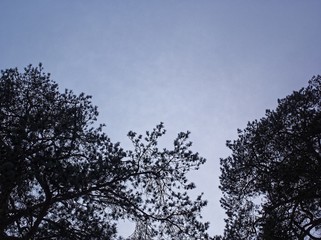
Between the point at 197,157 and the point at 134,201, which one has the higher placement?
the point at 197,157

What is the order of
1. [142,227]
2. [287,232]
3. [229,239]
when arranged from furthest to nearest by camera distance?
[229,239] → [287,232] → [142,227]

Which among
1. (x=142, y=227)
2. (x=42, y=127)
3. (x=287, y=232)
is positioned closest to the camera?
(x=42, y=127)

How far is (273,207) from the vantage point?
11.2m

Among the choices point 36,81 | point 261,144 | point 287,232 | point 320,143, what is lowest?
point 287,232

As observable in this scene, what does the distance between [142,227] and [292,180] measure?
5.32 meters

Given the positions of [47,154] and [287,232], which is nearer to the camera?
[47,154]

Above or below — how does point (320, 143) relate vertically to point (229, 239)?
above

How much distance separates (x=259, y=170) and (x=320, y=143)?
2.32 meters

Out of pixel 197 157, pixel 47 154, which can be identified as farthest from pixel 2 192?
pixel 197 157

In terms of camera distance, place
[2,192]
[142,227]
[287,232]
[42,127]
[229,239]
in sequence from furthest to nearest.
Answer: [229,239], [287,232], [142,227], [42,127], [2,192]

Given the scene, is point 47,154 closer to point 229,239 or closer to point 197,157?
point 197,157

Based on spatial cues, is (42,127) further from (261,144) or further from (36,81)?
(261,144)

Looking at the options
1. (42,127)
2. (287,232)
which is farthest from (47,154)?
(287,232)

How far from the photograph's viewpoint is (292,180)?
11.3 meters
